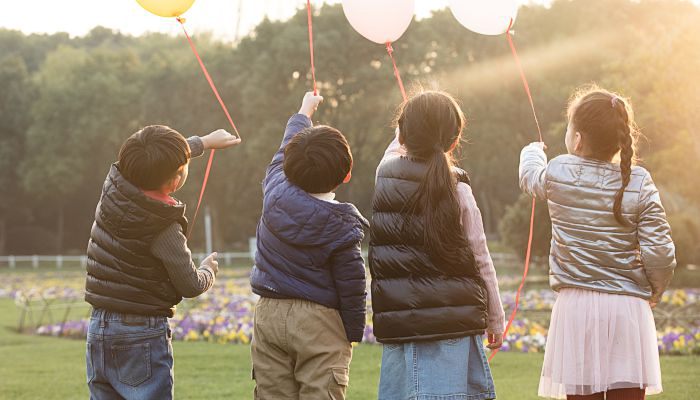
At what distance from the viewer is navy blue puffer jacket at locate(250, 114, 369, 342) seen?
3.11 meters

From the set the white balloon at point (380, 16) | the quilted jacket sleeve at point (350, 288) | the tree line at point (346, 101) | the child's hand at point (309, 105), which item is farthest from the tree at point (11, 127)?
the quilted jacket sleeve at point (350, 288)

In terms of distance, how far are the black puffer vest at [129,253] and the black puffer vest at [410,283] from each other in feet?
2.38

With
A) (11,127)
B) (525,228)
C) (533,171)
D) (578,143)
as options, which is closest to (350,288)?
(533,171)

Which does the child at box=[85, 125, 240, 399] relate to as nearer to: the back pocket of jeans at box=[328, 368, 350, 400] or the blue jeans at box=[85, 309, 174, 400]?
the blue jeans at box=[85, 309, 174, 400]

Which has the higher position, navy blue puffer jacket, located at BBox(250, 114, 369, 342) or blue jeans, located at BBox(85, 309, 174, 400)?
navy blue puffer jacket, located at BBox(250, 114, 369, 342)

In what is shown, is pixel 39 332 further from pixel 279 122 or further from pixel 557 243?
pixel 279 122

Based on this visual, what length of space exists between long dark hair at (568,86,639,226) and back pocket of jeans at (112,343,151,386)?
1724mm

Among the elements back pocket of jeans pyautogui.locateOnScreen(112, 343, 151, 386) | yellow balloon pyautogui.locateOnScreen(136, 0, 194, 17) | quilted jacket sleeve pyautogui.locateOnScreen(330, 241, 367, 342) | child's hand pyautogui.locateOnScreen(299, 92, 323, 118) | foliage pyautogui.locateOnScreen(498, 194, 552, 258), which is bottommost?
foliage pyautogui.locateOnScreen(498, 194, 552, 258)

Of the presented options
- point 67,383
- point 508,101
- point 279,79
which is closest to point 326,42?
point 279,79

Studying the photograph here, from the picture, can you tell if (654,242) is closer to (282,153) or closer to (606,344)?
(606,344)

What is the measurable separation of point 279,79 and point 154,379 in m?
26.9

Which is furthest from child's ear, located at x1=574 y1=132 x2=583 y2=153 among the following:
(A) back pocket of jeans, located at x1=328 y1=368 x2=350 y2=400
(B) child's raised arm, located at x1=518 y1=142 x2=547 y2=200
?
(A) back pocket of jeans, located at x1=328 y1=368 x2=350 y2=400

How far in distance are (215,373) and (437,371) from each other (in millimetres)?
4611

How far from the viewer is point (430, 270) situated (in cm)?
301
